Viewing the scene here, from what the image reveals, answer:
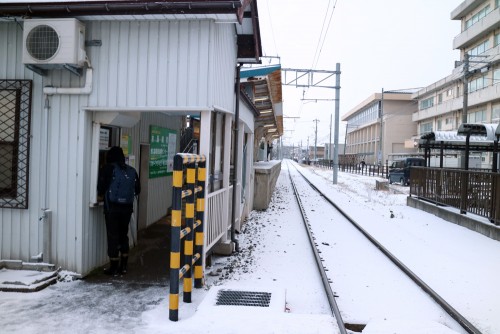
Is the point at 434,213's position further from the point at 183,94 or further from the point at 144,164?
the point at 183,94

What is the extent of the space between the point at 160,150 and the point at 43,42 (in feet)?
13.4

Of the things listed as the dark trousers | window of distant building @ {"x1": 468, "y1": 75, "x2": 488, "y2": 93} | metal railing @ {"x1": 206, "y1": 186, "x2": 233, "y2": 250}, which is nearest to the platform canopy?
metal railing @ {"x1": 206, "y1": 186, "x2": 233, "y2": 250}

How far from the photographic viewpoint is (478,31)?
4231cm

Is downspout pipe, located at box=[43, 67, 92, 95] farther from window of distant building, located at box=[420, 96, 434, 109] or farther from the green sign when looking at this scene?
window of distant building, located at box=[420, 96, 434, 109]

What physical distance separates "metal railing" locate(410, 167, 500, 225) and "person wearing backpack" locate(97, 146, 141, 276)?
8033 millimetres

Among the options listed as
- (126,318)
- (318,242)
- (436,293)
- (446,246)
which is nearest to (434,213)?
(446,246)

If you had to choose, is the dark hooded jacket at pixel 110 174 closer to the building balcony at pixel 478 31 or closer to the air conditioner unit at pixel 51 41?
the air conditioner unit at pixel 51 41

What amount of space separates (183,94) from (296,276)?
10.5 ft

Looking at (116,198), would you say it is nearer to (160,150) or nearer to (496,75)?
(160,150)

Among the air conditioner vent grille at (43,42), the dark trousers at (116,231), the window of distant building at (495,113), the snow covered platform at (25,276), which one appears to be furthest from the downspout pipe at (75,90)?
the window of distant building at (495,113)

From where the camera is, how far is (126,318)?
4391 mm

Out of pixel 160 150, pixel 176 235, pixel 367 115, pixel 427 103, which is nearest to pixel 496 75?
pixel 427 103

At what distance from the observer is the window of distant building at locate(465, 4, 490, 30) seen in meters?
41.9

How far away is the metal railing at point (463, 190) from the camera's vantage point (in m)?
9.62
